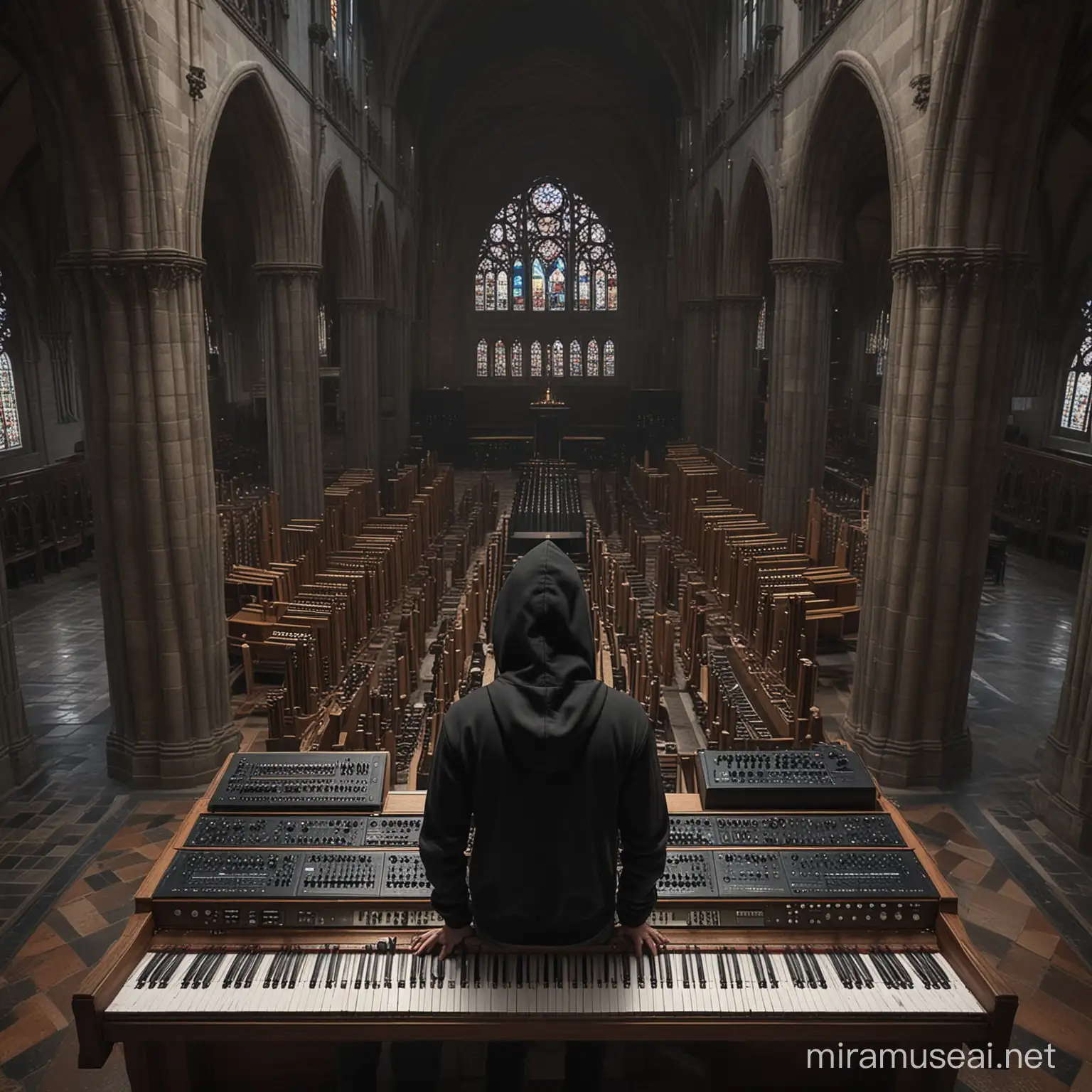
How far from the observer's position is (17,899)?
6.18 m

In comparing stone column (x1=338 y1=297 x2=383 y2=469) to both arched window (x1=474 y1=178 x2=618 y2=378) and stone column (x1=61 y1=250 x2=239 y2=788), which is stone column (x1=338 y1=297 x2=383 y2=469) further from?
arched window (x1=474 y1=178 x2=618 y2=378)

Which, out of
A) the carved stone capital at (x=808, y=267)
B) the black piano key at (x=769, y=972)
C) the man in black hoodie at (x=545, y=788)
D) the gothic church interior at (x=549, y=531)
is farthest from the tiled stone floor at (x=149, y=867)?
the carved stone capital at (x=808, y=267)

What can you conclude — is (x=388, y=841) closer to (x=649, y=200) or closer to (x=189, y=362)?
(x=189, y=362)

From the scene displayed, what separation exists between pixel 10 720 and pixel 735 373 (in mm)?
16073

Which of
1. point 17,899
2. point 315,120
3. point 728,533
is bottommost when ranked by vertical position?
point 17,899

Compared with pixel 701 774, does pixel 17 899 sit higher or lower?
lower

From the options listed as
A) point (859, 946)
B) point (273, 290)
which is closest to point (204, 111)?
point (273, 290)

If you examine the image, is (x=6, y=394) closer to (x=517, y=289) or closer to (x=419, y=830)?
(x=517, y=289)

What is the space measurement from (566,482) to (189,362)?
39.5ft

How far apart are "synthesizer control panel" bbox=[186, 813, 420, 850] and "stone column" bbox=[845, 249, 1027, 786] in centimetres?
524

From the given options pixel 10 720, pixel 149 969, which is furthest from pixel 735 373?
pixel 149 969

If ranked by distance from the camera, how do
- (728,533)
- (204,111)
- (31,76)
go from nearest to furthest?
1. (31,76)
2. (204,111)
3. (728,533)

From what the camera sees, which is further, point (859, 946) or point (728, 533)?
point (728, 533)

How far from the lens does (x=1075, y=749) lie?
703cm
